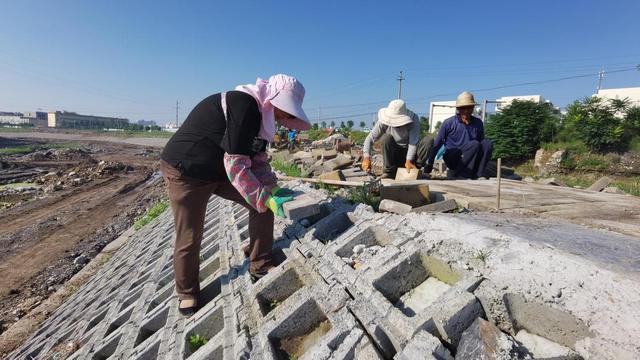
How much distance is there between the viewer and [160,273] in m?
4.07

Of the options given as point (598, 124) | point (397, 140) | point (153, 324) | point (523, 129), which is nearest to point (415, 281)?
point (153, 324)

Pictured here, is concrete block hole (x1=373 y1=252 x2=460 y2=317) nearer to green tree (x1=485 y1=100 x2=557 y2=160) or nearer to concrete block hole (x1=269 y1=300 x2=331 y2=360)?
concrete block hole (x1=269 y1=300 x2=331 y2=360)

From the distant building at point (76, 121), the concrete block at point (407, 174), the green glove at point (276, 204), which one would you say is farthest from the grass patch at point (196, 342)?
the distant building at point (76, 121)

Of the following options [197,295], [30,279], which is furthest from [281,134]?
[197,295]

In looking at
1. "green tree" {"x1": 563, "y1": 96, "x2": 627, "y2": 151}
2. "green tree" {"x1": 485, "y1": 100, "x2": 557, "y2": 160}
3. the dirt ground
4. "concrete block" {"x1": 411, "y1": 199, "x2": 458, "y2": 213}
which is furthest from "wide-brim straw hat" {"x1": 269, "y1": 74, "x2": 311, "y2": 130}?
"green tree" {"x1": 485, "y1": 100, "x2": 557, "y2": 160}

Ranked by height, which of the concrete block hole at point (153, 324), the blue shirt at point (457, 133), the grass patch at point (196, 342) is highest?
the blue shirt at point (457, 133)

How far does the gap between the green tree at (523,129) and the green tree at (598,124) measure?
0.90 meters

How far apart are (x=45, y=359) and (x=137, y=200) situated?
40.7 ft

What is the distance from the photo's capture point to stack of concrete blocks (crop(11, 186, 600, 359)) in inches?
66.3

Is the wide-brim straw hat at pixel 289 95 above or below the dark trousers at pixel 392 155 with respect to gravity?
above

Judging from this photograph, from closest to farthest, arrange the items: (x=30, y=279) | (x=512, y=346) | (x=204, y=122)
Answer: (x=512, y=346) → (x=204, y=122) → (x=30, y=279)

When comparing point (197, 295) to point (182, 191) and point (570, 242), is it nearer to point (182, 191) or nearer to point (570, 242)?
point (182, 191)

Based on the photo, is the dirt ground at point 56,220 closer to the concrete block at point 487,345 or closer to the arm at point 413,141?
the concrete block at point 487,345

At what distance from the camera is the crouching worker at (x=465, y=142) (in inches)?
223
